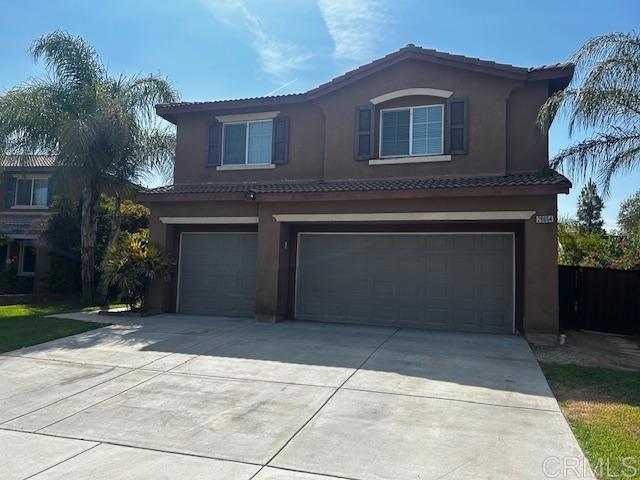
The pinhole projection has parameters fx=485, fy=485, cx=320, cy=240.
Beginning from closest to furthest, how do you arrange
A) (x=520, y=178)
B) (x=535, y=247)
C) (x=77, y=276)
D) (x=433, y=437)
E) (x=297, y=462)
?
1. (x=297, y=462)
2. (x=433, y=437)
3. (x=535, y=247)
4. (x=520, y=178)
5. (x=77, y=276)

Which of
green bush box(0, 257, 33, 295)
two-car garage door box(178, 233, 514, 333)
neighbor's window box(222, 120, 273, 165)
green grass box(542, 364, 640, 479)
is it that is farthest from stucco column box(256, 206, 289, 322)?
green bush box(0, 257, 33, 295)

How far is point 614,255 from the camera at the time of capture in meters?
16.2

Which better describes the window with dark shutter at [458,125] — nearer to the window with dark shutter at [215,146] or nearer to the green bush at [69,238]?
the window with dark shutter at [215,146]

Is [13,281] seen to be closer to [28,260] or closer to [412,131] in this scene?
[28,260]

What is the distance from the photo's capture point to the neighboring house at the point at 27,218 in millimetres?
20562

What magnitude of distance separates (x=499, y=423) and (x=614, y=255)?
1332 centimetres

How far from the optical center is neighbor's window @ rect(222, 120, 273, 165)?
570 inches

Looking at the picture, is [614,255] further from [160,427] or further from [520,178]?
[160,427]

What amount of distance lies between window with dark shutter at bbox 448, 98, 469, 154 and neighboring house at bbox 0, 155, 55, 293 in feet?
49.0

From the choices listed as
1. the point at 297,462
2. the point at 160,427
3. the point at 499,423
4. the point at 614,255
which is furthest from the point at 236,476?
the point at 614,255

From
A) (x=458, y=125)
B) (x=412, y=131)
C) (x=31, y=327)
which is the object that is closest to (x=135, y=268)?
(x=31, y=327)

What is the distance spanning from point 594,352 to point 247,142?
34.6 ft

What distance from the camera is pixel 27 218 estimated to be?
23266 mm

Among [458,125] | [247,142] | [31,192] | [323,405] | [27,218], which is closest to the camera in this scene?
[323,405]
